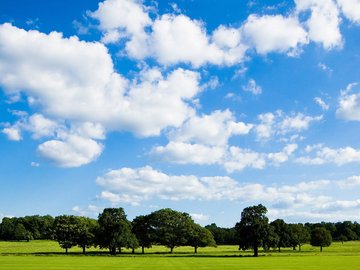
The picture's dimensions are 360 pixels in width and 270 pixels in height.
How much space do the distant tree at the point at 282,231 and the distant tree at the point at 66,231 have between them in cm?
6698

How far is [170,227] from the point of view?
14400 cm

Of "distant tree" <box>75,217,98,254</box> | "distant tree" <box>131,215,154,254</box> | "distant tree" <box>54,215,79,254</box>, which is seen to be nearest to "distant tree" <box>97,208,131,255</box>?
"distant tree" <box>75,217,98,254</box>

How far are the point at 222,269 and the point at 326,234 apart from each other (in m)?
116

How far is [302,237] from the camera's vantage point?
163 metres

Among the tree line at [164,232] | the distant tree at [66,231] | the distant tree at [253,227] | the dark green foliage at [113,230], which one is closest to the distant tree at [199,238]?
the tree line at [164,232]

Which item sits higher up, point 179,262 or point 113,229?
point 113,229

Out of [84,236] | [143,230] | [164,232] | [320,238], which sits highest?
[143,230]

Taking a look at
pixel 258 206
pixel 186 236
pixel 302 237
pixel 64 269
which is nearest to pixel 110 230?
pixel 186 236

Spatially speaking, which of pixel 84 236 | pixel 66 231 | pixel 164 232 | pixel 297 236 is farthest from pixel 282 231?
pixel 66 231

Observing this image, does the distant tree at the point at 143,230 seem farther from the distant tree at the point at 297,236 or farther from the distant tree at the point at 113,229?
the distant tree at the point at 297,236

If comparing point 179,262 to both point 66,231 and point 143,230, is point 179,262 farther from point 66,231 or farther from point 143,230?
point 143,230

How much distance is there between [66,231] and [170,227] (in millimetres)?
33555

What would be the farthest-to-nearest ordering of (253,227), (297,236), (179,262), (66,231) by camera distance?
(297,236), (66,231), (253,227), (179,262)

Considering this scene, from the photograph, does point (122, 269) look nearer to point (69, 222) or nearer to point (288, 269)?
A: point (288, 269)
